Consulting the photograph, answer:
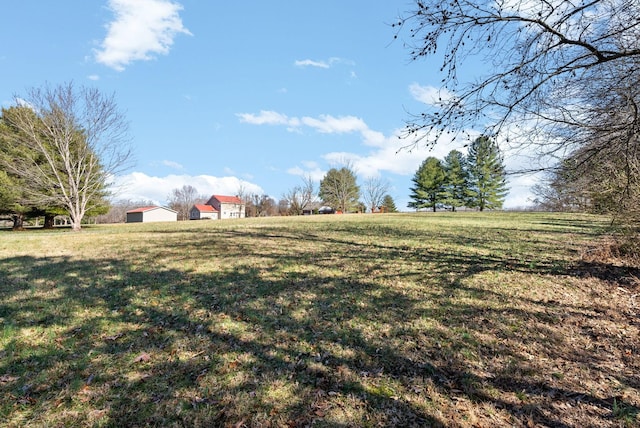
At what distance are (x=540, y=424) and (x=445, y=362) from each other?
3.54 feet

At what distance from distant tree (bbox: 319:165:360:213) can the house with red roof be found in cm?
2244

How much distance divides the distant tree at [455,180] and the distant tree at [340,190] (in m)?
19.3

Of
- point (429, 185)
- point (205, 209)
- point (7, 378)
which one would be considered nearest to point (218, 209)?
point (205, 209)

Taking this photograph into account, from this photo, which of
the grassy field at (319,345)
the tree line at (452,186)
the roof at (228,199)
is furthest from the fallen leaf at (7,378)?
the roof at (228,199)

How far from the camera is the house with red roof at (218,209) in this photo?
247ft

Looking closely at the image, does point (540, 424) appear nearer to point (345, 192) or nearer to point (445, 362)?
point (445, 362)

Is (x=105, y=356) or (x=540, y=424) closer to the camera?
(x=540, y=424)

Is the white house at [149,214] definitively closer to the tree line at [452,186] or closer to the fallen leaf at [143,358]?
the tree line at [452,186]

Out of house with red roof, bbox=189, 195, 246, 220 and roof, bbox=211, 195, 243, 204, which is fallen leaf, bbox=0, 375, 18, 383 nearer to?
house with red roof, bbox=189, 195, 246, 220

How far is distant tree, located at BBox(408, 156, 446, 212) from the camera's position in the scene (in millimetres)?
53281

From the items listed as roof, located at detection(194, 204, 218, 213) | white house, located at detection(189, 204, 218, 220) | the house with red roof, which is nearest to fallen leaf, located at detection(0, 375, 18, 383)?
the house with red roof

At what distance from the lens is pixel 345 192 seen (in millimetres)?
63219

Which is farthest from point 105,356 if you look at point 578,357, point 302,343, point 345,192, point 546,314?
point 345,192

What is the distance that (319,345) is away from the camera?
4.10m
